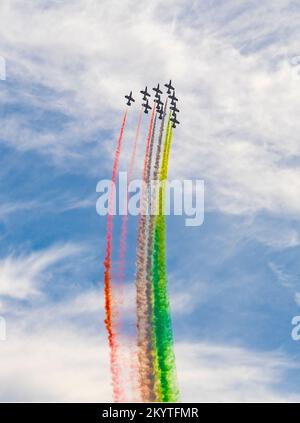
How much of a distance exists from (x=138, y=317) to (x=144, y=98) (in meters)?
52.7

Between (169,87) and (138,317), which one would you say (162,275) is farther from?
(169,87)

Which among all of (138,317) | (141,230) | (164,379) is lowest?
(164,379)
